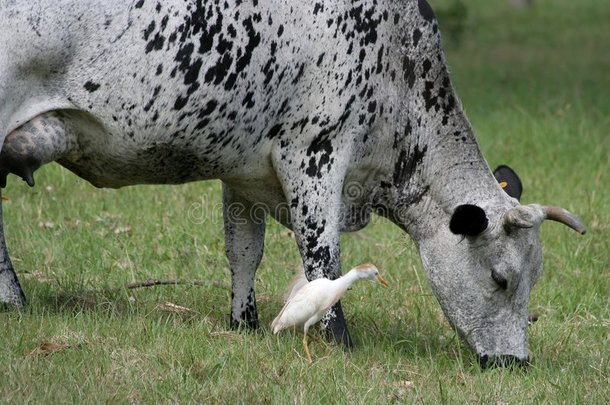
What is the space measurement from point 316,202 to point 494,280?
1.02 metres

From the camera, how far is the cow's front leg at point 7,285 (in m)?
6.74

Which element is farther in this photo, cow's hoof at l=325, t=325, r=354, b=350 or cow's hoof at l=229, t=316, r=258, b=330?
cow's hoof at l=229, t=316, r=258, b=330

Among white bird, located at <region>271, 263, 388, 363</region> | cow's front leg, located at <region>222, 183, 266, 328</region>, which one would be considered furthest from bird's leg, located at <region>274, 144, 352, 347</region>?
cow's front leg, located at <region>222, 183, 266, 328</region>

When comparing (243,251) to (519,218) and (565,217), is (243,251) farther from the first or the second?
(565,217)

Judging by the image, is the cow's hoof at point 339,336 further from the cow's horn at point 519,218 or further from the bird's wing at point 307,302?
the cow's horn at point 519,218

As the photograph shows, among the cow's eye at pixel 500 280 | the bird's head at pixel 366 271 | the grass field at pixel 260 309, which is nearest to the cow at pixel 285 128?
the cow's eye at pixel 500 280

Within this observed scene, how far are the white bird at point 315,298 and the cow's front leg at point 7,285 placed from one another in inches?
56.0

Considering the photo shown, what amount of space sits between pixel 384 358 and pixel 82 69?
2.12 metres

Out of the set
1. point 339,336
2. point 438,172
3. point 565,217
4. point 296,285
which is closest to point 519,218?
point 565,217

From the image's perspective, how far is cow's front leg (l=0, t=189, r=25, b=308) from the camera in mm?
6742

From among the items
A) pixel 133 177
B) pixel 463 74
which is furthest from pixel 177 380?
pixel 463 74

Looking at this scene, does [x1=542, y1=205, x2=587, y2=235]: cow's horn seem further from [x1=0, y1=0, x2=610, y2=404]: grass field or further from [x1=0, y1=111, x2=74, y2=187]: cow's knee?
[x1=0, y1=111, x2=74, y2=187]: cow's knee

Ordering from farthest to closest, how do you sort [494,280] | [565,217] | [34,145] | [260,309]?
[260,309], [494,280], [565,217], [34,145]

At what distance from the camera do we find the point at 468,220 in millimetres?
6496
